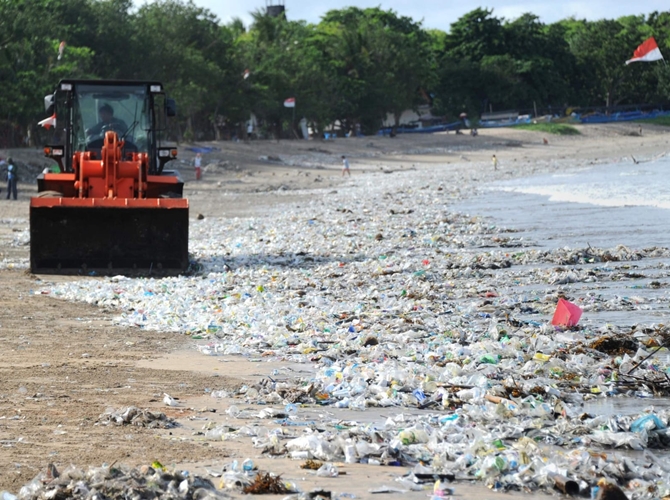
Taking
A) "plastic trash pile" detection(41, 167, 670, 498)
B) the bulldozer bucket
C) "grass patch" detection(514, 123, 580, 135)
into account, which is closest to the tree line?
"grass patch" detection(514, 123, 580, 135)

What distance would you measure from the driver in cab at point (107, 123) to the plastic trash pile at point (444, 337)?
239 cm

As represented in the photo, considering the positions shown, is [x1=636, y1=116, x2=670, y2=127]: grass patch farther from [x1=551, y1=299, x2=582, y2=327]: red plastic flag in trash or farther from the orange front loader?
[x1=551, y1=299, x2=582, y2=327]: red plastic flag in trash

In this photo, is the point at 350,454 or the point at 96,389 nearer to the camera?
the point at 350,454

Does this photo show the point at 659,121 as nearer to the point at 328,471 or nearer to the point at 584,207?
the point at 584,207

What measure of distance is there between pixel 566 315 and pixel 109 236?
23.7 ft

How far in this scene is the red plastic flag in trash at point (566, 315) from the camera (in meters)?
8.78

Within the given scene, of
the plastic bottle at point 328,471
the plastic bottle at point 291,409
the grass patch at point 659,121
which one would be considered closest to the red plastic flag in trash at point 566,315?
the plastic bottle at point 291,409

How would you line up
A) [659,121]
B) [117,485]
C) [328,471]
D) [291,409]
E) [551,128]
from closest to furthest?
[117,485], [328,471], [291,409], [551,128], [659,121]

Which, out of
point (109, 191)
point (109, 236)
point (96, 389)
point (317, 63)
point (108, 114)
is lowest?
point (96, 389)

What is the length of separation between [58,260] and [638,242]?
868 cm

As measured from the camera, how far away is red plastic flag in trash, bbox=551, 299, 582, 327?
8.78m

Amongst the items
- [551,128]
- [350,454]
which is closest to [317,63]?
[551,128]

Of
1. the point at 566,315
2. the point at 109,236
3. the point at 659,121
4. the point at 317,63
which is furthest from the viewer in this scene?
the point at 659,121

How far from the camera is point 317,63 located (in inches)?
2643
